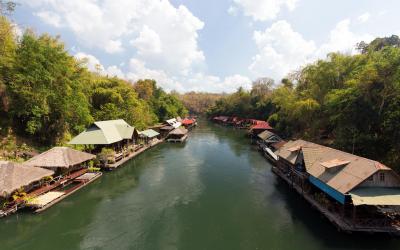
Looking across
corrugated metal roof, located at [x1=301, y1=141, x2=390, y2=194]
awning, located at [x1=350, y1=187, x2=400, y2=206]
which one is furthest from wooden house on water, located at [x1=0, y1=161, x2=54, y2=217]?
awning, located at [x1=350, y1=187, x2=400, y2=206]

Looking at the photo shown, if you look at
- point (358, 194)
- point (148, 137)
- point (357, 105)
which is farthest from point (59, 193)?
point (357, 105)

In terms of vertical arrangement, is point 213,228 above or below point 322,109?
below

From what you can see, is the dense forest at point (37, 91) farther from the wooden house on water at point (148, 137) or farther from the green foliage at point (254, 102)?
the green foliage at point (254, 102)

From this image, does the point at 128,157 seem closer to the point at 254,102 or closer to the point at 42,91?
the point at 42,91

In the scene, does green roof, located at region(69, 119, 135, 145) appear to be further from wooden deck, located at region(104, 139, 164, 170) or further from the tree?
the tree

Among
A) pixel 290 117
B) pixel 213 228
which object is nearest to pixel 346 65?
pixel 290 117

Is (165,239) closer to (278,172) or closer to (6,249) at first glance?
(6,249)
